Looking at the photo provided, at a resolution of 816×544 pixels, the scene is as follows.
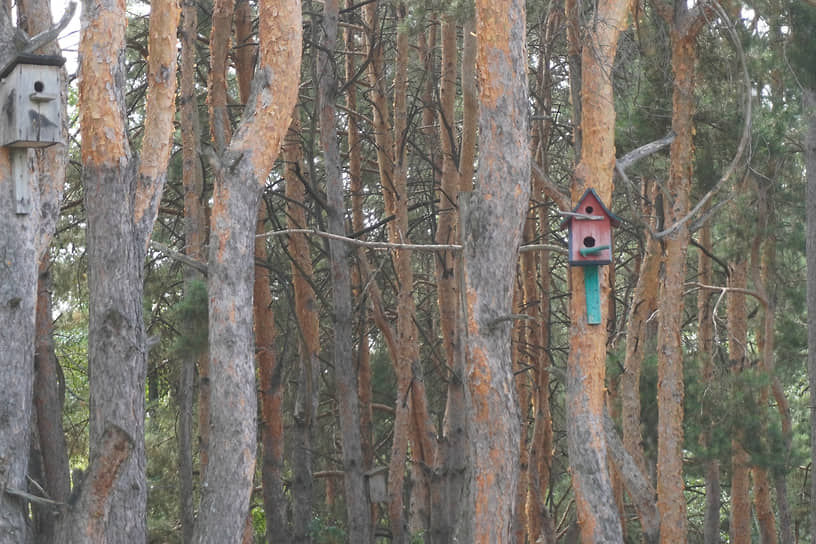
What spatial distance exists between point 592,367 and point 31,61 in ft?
14.6

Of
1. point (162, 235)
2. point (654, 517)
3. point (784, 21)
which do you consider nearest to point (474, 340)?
point (654, 517)

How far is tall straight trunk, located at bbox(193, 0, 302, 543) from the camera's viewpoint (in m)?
→ 7.59

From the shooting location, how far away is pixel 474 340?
299 inches

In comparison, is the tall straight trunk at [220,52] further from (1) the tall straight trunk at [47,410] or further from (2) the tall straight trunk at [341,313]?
(1) the tall straight trunk at [47,410]

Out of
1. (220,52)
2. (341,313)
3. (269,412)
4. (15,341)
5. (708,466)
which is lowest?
(708,466)

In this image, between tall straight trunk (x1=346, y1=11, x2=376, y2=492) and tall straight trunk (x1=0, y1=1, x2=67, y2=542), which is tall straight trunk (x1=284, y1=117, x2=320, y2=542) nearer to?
tall straight trunk (x1=346, y1=11, x2=376, y2=492)

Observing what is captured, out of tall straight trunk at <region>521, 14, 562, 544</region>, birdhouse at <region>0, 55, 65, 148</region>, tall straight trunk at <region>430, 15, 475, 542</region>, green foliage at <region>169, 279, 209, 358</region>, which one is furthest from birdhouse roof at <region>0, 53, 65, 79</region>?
tall straight trunk at <region>521, 14, 562, 544</region>

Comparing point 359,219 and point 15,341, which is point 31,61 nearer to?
point 15,341

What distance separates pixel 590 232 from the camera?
314 inches

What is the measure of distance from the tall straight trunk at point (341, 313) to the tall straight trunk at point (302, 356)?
2.00 feet

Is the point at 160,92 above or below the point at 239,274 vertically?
above

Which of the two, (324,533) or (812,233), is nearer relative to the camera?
(324,533)

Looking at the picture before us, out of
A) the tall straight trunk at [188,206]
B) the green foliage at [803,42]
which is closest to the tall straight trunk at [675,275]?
the green foliage at [803,42]

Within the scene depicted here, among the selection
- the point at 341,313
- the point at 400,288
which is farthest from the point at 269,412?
the point at 400,288
